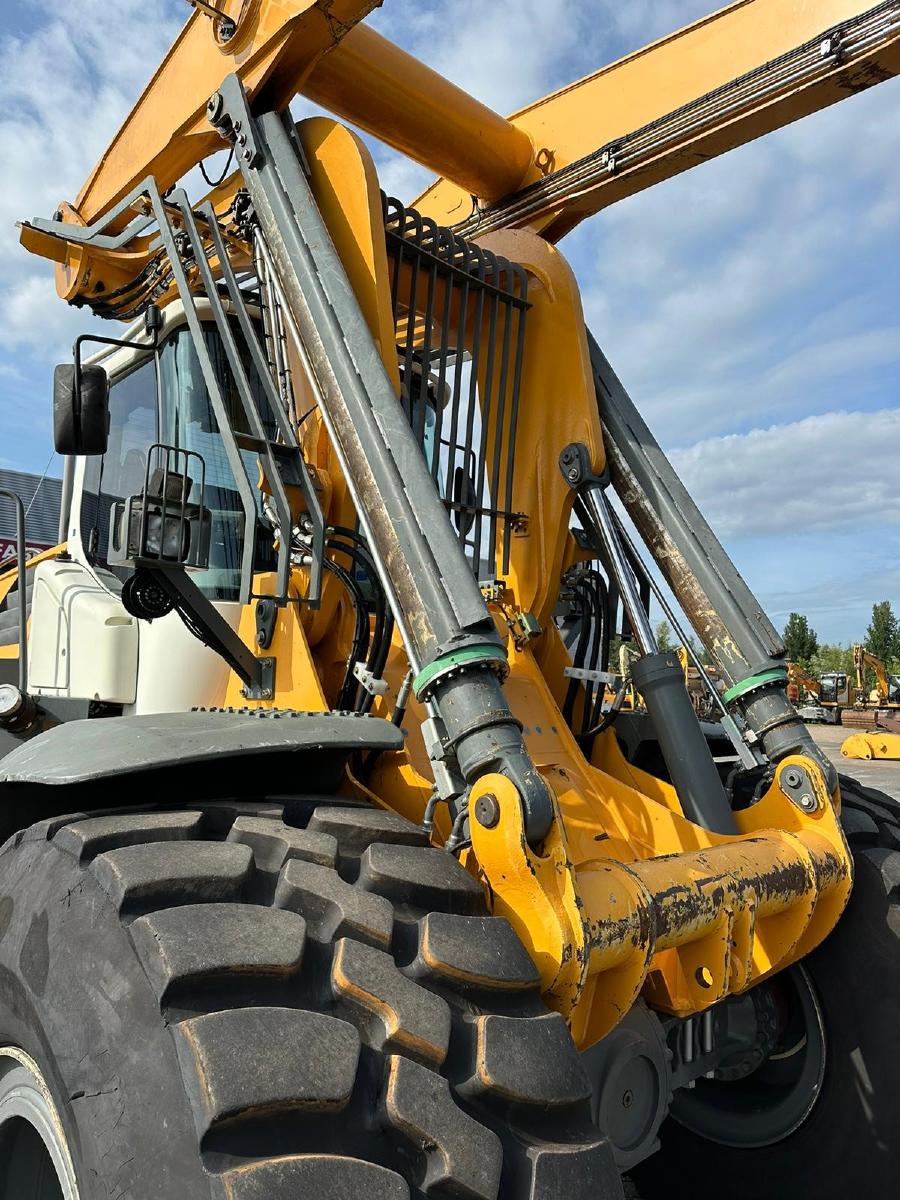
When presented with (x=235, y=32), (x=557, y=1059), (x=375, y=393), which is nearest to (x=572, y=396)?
(x=375, y=393)

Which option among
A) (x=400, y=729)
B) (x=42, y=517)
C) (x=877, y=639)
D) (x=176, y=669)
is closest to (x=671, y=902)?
(x=400, y=729)

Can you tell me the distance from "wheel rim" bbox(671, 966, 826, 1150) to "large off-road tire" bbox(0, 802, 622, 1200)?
1.63 metres

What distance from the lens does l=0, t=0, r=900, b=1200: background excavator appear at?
1.52 metres

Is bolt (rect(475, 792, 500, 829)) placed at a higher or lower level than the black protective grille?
lower

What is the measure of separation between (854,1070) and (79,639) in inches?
114

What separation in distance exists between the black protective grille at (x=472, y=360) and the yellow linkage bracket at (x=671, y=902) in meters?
1.23

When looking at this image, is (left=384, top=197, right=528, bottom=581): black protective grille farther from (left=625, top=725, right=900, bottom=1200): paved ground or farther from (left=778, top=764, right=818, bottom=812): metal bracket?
(left=625, top=725, right=900, bottom=1200): paved ground

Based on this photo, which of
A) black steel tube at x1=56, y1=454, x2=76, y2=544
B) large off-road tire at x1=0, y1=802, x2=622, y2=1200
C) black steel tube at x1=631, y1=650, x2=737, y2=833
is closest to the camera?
large off-road tire at x1=0, y1=802, x2=622, y2=1200

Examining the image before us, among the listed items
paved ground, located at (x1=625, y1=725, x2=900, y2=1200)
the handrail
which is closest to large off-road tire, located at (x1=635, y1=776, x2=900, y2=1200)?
the handrail

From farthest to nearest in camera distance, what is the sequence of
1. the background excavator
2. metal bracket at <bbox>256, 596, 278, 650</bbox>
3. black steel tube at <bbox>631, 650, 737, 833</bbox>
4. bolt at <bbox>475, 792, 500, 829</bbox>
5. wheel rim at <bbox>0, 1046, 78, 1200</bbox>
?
black steel tube at <bbox>631, 650, 737, 833</bbox>
metal bracket at <bbox>256, 596, 278, 650</bbox>
bolt at <bbox>475, 792, 500, 829</bbox>
wheel rim at <bbox>0, 1046, 78, 1200</bbox>
the background excavator

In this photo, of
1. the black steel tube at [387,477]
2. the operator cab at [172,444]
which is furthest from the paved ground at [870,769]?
the black steel tube at [387,477]

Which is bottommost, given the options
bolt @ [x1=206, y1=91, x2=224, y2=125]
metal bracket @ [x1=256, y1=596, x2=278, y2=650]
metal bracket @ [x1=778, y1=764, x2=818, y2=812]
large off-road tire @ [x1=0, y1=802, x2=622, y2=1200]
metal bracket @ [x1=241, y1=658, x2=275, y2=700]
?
large off-road tire @ [x1=0, y1=802, x2=622, y2=1200]

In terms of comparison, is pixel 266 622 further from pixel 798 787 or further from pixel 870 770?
pixel 870 770

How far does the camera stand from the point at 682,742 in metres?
3.12
